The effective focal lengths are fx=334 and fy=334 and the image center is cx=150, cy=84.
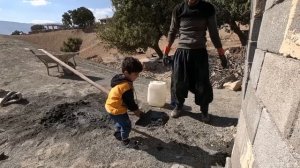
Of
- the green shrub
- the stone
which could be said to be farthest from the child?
the green shrub

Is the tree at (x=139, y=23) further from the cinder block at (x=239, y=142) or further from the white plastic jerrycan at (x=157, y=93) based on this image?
the cinder block at (x=239, y=142)

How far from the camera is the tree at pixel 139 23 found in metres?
15.4

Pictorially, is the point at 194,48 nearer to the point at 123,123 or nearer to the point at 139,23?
the point at 123,123

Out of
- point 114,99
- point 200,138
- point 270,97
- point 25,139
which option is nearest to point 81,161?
point 114,99

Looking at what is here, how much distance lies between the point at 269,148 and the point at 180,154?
239cm

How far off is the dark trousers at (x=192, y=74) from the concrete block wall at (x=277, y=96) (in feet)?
6.88

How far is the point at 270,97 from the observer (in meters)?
1.85

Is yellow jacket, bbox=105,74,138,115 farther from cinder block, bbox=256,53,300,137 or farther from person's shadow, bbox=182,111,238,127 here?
cinder block, bbox=256,53,300,137

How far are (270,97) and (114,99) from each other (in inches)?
92.0

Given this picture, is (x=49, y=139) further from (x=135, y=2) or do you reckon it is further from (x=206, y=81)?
(x=135, y=2)

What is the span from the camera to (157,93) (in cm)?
550

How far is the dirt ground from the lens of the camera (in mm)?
3955

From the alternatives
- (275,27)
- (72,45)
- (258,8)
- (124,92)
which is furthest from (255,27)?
(72,45)

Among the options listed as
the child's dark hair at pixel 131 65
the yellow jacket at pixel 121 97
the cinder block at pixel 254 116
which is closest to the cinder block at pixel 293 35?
the cinder block at pixel 254 116
